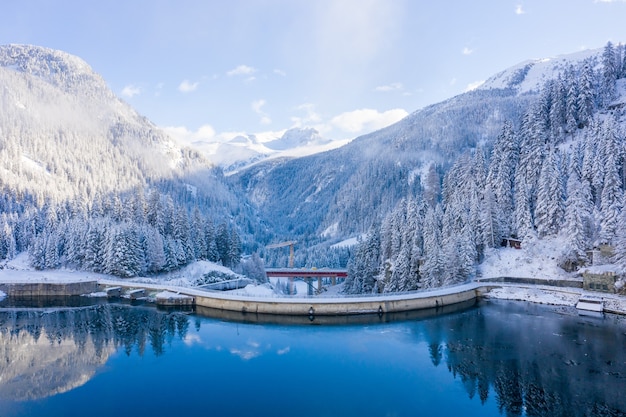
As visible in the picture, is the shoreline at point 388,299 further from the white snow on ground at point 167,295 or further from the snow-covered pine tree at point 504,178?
the snow-covered pine tree at point 504,178

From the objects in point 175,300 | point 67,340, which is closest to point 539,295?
point 175,300

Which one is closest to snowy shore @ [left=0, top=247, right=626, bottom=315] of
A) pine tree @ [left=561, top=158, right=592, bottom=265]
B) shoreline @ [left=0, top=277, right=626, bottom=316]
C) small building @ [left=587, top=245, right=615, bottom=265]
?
shoreline @ [left=0, top=277, right=626, bottom=316]

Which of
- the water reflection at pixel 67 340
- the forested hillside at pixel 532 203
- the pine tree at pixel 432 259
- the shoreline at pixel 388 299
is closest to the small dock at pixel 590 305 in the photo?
the shoreline at pixel 388 299

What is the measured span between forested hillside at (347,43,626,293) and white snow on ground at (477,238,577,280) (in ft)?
4.35

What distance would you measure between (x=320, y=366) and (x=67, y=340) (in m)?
28.3

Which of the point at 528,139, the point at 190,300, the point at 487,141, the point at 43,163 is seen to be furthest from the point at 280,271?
the point at 43,163

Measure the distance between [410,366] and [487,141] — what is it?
577 ft

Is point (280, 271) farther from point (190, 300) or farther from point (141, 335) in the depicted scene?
point (141, 335)

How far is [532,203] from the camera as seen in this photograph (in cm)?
7194

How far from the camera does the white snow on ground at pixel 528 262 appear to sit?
6112cm

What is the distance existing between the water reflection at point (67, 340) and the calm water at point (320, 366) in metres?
0.17

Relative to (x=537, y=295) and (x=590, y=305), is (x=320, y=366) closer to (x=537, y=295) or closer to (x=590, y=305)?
(x=590, y=305)

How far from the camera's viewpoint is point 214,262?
305 ft

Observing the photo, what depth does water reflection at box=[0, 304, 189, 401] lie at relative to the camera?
30500mm
